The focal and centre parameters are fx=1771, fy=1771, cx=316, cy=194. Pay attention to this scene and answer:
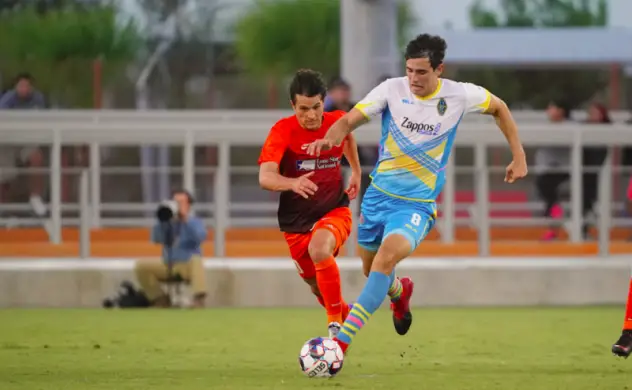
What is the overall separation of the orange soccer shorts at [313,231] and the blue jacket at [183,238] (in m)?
5.79

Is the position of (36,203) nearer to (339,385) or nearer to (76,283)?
(76,283)

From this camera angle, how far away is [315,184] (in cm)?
1173

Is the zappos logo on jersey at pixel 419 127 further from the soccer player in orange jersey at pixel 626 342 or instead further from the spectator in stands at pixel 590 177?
the spectator in stands at pixel 590 177

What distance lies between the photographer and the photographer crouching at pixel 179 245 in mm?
18188

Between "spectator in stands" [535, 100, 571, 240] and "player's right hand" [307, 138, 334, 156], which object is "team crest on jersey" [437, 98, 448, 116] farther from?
"spectator in stands" [535, 100, 571, 240]

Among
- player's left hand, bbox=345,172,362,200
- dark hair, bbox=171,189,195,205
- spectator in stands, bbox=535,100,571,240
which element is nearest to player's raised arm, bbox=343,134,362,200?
player's left hand, bbox=345,172,362,200

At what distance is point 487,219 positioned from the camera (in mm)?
19188

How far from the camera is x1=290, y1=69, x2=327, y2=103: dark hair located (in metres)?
11.7

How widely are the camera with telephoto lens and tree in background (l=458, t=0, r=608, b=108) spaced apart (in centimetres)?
1203

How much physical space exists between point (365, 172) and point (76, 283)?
3.26 m

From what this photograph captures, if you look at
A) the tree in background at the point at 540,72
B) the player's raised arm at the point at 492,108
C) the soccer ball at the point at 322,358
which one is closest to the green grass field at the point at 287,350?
the soccer ball at the point at 322,358

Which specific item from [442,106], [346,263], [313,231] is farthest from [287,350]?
[346,263]

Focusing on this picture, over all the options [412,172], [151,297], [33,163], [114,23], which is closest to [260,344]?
[412,172]

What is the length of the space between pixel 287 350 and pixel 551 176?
23.5ft
